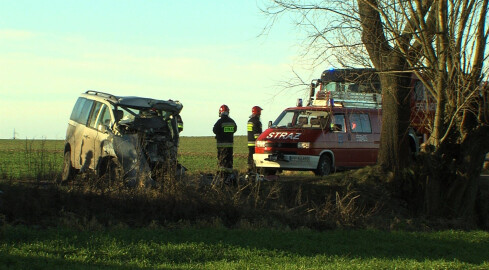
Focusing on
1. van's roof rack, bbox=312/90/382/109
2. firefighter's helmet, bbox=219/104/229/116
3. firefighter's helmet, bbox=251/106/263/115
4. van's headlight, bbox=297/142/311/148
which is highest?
van's roof rack, bbox=312/90/382/109

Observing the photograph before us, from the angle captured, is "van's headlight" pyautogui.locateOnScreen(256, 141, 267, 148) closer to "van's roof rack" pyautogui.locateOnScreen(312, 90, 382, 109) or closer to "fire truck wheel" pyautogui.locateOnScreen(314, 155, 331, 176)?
"fire truck wheel" pyautogui.locateOnScreen(314, 155, 331, 176)

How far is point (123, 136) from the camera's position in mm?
16391

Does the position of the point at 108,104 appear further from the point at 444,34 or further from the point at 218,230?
the point at 444,34

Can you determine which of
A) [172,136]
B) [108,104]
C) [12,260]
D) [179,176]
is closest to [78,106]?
[108,104]

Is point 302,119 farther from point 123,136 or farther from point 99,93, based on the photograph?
point 123,136

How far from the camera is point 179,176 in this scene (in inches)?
578

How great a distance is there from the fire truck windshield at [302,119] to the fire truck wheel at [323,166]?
36.1 inches

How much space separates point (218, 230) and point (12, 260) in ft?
12.9

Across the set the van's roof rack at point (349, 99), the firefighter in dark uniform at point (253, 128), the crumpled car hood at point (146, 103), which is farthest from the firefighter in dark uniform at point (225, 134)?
the van's roof rack at point (349, 99)

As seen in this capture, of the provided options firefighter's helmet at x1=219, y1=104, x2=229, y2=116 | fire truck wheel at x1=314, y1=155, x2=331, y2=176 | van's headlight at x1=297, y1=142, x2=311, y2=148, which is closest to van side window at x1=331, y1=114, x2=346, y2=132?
fire truck wheel at x1=314, y1=155, x2=331, y2=176

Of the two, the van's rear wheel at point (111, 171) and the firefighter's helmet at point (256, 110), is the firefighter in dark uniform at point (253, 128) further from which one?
the van's rear wheel at point (111, 171)

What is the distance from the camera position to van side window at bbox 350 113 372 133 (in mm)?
22652

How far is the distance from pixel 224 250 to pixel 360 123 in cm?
1243

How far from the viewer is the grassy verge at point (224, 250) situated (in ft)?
33.8
